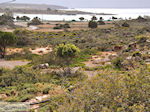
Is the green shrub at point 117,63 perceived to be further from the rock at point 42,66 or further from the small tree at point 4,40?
the small tree at point 4,40

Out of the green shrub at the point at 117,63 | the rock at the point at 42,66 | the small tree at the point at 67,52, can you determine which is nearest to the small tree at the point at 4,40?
the rock at the point at 42,66

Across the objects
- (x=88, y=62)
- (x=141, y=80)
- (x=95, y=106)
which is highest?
(x=141, y=80)

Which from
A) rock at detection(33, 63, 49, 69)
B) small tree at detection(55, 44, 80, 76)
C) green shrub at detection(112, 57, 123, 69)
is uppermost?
small tree at detection(55, 44, 80, 76)

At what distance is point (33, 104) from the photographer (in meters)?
11.5

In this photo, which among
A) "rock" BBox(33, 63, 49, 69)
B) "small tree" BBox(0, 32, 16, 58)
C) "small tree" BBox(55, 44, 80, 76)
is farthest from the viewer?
"small tree" BBox(0, 32, 16, 58)

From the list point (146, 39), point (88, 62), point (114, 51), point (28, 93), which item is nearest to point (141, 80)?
point (28, 93)

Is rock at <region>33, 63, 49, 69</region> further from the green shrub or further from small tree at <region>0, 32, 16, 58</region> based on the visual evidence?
small tree at <region>0, 32, 16, 58</region>

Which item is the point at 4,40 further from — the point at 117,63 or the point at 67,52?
the point at 117,63

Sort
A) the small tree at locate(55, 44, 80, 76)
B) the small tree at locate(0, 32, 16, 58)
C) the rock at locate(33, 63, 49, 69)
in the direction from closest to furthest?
the small tree at locate(55, 44, 80, 76) < the rock at locate(33, 63, 49, 69) < the small tree at locate(0, 32, 16, 58)

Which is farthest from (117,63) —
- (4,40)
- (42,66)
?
(4,40)

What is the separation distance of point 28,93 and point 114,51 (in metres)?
21.3

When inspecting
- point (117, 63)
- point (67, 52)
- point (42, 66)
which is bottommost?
point (42, 66)

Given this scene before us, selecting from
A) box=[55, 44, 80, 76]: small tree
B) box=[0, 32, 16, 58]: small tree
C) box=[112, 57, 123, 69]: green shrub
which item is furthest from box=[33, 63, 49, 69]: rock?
box=[0, 32, 16, 58]: small tree

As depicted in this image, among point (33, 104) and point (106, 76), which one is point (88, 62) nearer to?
point (33, 104)
